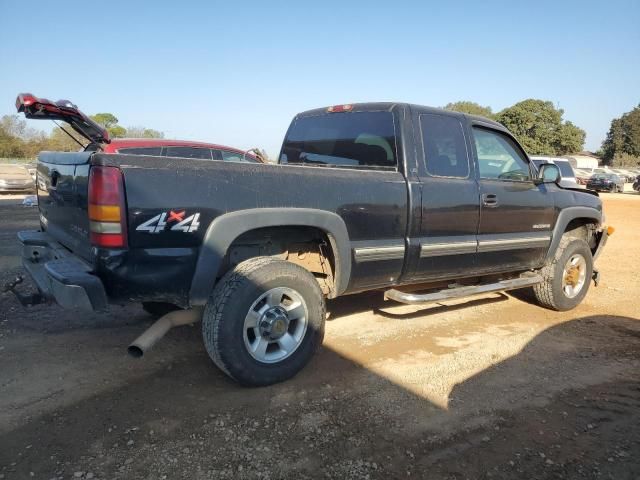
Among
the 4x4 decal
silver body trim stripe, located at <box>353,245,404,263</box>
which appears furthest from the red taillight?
silver body trim stripe, located at <box>353,245,404,263</box>

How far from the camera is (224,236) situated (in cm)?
288

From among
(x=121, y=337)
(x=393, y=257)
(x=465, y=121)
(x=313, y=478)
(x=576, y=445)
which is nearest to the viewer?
(x=313, y=478)

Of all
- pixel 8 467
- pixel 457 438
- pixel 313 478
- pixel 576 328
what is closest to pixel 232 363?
pixel 313 478

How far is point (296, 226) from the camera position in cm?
332

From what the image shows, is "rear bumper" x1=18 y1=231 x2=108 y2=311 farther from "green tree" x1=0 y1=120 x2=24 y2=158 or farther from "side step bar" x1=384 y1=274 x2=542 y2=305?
"green tree" x1=0 y1=120 x2=24 y2=158

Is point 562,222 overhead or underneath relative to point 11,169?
overhead

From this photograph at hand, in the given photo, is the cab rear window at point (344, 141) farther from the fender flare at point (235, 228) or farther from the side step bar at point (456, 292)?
the side step bar at point (456, 292)

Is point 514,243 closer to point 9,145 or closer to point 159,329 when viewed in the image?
point 159,329

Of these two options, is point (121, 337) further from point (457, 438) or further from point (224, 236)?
point (457, 438)

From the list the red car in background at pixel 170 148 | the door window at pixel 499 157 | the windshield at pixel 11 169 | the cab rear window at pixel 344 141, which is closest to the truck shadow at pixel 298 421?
the cab rear window at pixel 344 141

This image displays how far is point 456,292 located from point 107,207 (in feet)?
9.57

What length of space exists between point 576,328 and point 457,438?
9.02 feet

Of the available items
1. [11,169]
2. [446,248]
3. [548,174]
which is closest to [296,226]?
[446,248]

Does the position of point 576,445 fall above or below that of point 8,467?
above
